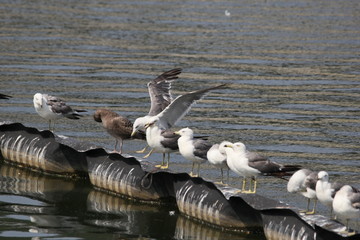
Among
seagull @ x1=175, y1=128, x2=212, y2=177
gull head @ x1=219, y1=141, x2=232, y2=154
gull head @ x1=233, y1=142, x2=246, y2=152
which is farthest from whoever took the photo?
seagull @ x1=175, y1=128, x2=212, y2=177

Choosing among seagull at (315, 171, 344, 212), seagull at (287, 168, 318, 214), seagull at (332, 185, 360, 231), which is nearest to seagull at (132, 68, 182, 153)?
seagull at (287, 168, 318, 214)

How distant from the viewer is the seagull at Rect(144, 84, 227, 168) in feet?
50.1

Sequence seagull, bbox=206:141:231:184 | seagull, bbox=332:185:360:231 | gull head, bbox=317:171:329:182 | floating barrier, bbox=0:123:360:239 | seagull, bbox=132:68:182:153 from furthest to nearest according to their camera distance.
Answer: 1. seagull, bbox=132:68:182:153
2. seagull, bbox=206:141:231:184
3. floating barrier, bbox=0:123:360:239
4. gull head, bbox=317:171:329:182
5. seagull, bbox=332:185:360:231

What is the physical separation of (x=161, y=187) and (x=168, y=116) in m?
1.44

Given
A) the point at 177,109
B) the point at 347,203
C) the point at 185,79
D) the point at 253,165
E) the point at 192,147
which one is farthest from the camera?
the point at 185,79

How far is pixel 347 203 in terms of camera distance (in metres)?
11.8

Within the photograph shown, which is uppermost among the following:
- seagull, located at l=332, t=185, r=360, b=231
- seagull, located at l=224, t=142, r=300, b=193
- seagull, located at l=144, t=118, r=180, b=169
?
seagull, located at l=144, t=118, r=180, b=169

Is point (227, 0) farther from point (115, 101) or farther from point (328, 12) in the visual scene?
point (115, 101)

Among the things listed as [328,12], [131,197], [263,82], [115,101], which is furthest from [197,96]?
[328,12]

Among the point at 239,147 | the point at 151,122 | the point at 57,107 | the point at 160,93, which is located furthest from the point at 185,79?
the point at 239,147

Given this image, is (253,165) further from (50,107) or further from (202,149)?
(50,107)

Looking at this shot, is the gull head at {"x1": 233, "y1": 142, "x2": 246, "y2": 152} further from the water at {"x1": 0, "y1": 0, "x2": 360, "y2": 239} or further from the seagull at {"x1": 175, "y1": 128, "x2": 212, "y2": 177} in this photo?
the water at {"x1": 0, "y1": 0, "x2": 360, "y2": 239}

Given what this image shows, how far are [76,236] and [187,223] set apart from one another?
1977 millimetres

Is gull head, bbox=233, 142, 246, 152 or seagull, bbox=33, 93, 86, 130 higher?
seagull, bbox=33, 93, 86, 130
